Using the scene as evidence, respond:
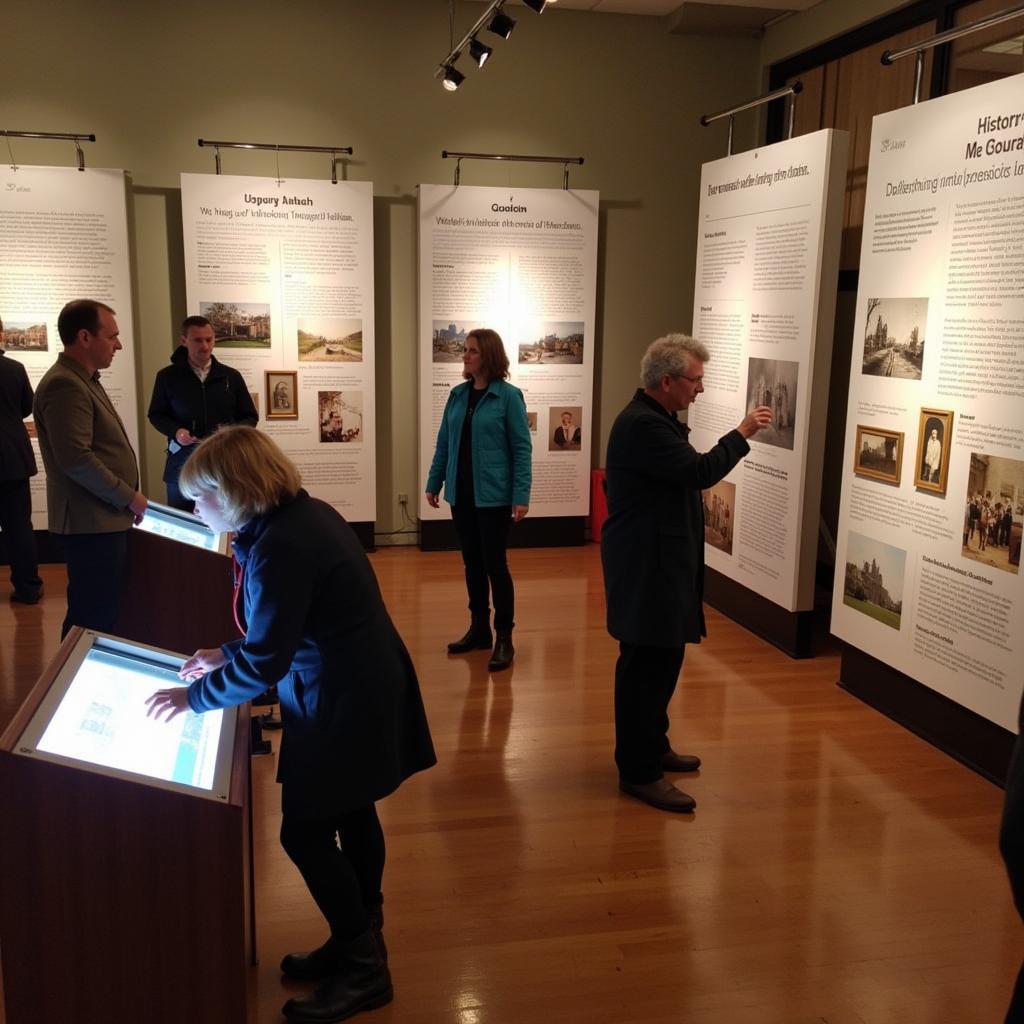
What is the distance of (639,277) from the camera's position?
335 inches

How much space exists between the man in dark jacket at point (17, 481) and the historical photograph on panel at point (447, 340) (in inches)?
117

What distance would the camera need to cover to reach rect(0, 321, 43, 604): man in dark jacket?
20.7 ft

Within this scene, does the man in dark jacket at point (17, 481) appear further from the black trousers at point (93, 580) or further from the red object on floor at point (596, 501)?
the red object on floor at point (596, 501)

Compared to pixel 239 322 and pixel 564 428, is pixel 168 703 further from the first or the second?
pixel 564 428

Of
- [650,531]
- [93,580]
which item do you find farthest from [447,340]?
[650,531]

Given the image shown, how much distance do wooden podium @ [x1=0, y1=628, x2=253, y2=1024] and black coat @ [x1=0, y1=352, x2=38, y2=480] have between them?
4728 mm

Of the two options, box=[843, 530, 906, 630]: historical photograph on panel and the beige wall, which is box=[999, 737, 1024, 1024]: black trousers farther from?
the beige wall

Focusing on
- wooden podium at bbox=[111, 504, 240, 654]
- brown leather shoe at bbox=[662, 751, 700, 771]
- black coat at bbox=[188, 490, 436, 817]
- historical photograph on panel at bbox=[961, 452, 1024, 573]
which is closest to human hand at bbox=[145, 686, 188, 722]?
black coat at bbox=[188, 490, 436, 817]

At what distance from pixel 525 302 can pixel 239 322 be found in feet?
7.28

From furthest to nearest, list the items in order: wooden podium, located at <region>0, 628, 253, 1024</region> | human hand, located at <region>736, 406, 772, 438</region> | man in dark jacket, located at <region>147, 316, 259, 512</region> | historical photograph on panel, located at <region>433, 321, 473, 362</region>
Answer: historical photograph on panel, located at <region>433, 321, 473, 362</region> → man in dark jacket, located at <region>147, 316, 259, 512</region> → human hand, located at <region>736, 406, 772, 438</region> → wooden podium, located at <region>0, 628, 253, 1024</region>

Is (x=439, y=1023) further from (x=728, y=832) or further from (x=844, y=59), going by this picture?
(x=844, y=59)

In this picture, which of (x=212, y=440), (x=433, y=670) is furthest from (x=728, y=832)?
(x=212, y=440)

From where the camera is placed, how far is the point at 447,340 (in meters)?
8.00

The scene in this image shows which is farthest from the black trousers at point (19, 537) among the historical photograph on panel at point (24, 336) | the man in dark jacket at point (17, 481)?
the historical photograph on panel at point (24, 336)
